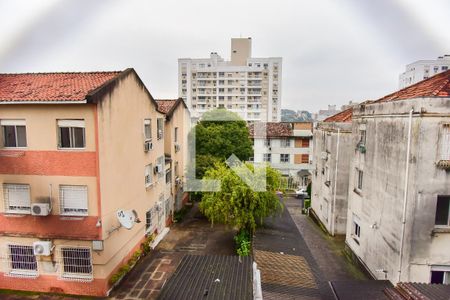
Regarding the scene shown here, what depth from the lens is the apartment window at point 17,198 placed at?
11.7 meters

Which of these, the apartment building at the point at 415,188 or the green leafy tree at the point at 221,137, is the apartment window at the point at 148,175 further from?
the apartment building at the point at 415,188

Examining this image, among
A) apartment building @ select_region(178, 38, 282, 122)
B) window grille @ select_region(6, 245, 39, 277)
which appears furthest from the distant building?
window grille @ select_region(6, 245, 39, 277)

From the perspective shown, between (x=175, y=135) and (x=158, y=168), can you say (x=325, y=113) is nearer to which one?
(x=175, y=135)

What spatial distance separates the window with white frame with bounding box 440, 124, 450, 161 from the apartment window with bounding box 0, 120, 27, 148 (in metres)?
15.4

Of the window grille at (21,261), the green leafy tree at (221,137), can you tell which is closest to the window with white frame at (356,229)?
the green leafy tree at (221,137)

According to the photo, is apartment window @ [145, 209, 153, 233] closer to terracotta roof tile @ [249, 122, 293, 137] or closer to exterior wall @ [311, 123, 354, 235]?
exterior wall @ [311, 123, 354, 235]

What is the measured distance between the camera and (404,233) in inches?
404

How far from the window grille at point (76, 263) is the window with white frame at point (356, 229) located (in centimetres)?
1287

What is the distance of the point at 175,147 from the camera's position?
2228 cm

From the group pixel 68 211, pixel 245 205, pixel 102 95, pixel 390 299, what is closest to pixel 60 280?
pixel 68 211

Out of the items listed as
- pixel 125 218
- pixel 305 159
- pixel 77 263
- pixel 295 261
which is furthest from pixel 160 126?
pixel 305 159

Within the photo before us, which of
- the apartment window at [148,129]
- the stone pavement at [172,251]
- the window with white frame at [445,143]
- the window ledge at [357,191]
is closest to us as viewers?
the window with white frame at [445,143]

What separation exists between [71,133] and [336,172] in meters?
15.2

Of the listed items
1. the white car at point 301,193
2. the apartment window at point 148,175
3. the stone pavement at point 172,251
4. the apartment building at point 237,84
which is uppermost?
the apartment building at point 237,84
